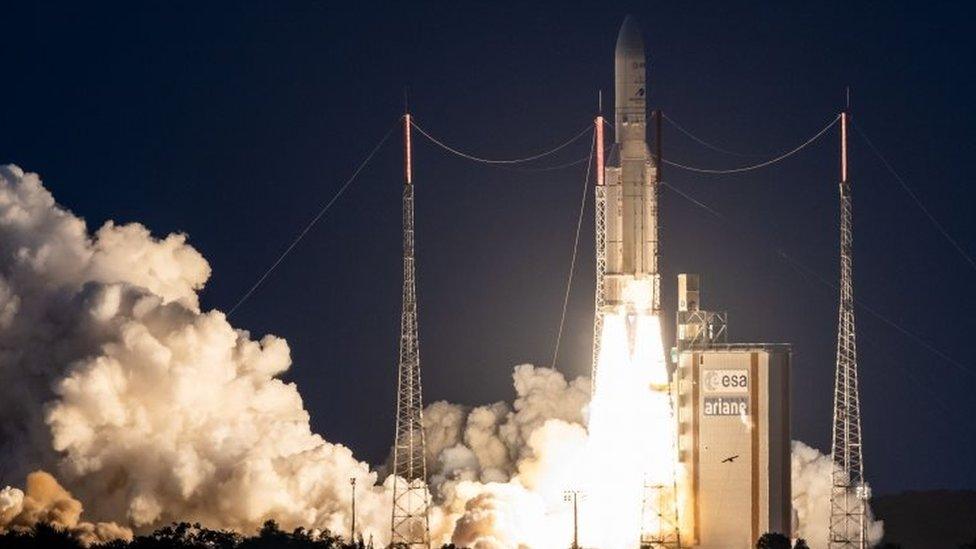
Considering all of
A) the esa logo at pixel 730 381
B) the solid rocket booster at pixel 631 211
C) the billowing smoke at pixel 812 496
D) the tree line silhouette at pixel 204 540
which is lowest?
the tree line silhouette at pixel 204 540

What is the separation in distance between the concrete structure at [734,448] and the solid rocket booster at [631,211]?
245cm

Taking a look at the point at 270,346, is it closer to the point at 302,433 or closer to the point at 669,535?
the point at 302,433

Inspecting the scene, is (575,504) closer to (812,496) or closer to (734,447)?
(734,447)

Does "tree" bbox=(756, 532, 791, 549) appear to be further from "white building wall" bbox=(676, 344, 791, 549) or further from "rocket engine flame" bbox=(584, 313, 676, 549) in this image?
"rocket engine flame" bbox=(584, 313, 676, 549)

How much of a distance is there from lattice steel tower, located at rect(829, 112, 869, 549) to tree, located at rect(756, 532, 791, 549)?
3186mm

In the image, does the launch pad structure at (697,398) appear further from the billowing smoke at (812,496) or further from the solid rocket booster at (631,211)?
the billowing smoke at (812,496)

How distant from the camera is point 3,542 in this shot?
69.1 m

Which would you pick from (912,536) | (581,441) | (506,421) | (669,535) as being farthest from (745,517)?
(912,536)

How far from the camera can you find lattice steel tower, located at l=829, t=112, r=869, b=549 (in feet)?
244

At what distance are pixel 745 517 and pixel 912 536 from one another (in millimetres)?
27305

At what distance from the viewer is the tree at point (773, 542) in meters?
72.1

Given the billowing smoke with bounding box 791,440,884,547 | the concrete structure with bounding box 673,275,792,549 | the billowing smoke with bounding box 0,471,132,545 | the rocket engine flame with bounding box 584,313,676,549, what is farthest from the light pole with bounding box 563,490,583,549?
the billowing smoke with bounding box 0,471,132,545

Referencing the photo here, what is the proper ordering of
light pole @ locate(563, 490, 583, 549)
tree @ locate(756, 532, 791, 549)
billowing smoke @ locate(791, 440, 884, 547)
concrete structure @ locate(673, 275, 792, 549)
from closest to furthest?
tree @ locate(756, 532, 791, 549)
light pole @ locate(563, 490, 583, 549)
concrete structure @ locate(673, 275, 792, 549)
billowing smoke @ locate(791, 440, 884, 547)

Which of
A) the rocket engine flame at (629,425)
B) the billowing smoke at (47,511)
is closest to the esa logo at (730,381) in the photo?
the rocket engine flame at (629,425)
